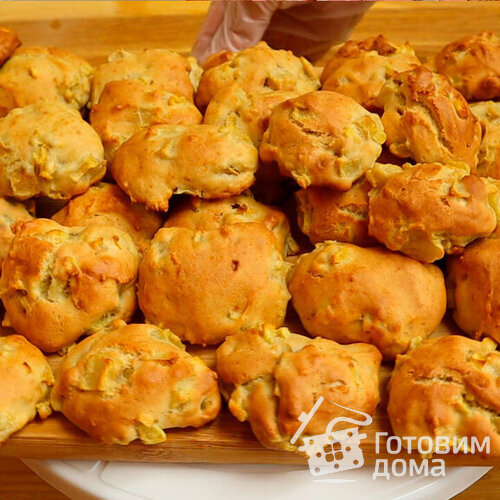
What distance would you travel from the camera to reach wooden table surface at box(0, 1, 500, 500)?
2613 mm

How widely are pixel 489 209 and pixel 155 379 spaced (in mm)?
706

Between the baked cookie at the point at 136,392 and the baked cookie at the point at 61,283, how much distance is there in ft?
0.34

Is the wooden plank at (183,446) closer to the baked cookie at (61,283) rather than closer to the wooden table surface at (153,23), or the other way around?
the baked cookie at (61,283)

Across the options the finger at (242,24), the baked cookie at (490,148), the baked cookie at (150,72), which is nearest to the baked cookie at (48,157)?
the baked cookie at (150,72)

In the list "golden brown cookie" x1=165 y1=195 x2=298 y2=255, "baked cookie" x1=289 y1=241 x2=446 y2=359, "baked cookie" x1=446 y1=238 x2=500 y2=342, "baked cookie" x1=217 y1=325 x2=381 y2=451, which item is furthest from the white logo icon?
"golden brown cookie" x1=165 y1=195 x2=298 y2=255

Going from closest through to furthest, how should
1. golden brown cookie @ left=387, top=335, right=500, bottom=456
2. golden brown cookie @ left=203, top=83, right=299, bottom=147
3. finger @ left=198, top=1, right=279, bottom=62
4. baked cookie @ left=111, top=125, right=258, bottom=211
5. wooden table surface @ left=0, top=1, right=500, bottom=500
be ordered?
1. golden brown cookie @ left=387, top=335, right=500, bottom=456
2. baked cookie @ left=111, top=125, right=258, bottom=211
3. golden brown cookie @ left=203, top=83, right=299, bottom=147
4. finger @ left=198, top=1, right=279, bottom=62
5. wooden table surface @ left=0, top=1, right=500, bottom=500

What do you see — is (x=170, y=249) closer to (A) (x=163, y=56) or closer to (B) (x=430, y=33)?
(A) (x=163, y=56)

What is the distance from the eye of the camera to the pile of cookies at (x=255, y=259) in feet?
3.87

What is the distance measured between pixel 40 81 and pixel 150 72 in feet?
0.89

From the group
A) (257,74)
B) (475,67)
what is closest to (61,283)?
(257,74)

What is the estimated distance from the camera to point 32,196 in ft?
4.85

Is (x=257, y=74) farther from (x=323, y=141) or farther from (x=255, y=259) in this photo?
(x=255, y=259)

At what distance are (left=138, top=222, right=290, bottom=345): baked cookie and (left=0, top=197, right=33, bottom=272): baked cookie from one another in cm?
32

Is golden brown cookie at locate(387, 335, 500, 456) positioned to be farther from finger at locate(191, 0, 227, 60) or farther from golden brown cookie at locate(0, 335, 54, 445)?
finger at locate(191, 0, 227, 60)
